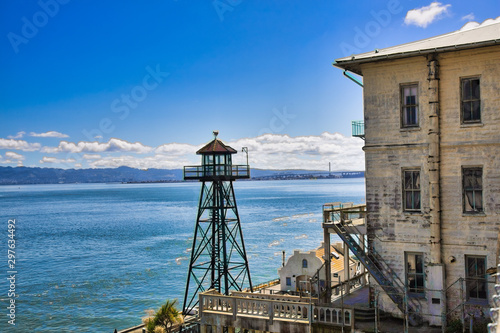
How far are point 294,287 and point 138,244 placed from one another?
5635 cm

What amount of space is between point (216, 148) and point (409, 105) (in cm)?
1671

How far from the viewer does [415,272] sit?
71.7 feet

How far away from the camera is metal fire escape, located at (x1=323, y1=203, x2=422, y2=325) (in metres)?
21.5

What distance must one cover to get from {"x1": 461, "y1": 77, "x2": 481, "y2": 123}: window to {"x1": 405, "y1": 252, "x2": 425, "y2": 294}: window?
248 inches

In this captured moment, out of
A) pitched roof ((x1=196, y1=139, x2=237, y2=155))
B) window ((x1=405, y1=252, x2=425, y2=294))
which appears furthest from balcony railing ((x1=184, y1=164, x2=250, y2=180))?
window ((x1=405, y1=252, x2=425, y2=294))

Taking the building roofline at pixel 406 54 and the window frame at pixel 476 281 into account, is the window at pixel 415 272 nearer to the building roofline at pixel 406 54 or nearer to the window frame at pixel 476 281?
the window frame at pixel 476 281

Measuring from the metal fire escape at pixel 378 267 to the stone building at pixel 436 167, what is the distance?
8.0 inches

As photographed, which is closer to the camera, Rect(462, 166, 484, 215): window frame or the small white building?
Rect(462, 166, 484, 215): window frame

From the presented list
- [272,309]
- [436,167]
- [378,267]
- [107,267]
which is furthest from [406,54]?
[107,267]

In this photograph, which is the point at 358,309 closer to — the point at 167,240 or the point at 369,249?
the point at 369,249

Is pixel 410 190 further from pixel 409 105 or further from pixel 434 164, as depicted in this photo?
pixel 409 105

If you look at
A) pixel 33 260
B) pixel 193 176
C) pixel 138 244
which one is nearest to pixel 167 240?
pixel 138 244

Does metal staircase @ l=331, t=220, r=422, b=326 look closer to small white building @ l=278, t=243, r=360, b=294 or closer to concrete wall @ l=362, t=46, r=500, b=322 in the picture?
concrete wall @ l=362, t=46, r=500, b=322

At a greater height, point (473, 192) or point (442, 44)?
point (442, 44)
